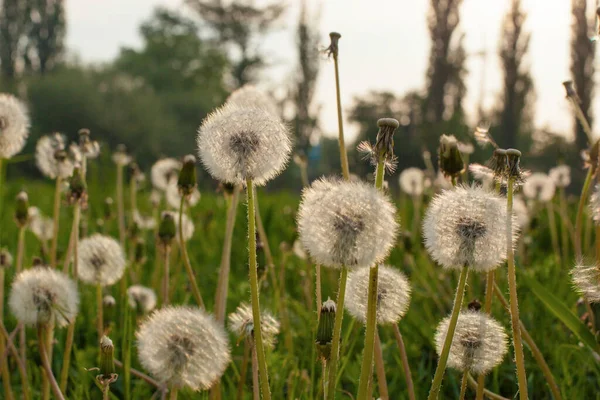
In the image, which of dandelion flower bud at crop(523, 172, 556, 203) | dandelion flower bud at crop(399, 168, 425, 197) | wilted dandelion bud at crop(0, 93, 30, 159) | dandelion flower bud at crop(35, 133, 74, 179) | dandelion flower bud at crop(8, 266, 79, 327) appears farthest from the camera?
dandelion flower bud at crop(523, 172, 556, 203)

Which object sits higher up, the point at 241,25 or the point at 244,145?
the point at 241,25

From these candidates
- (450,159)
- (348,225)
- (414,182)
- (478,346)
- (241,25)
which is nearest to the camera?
(348,225)

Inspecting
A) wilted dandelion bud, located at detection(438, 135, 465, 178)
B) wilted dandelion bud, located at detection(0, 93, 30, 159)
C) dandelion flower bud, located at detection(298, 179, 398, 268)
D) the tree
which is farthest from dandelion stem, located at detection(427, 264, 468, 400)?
the tree

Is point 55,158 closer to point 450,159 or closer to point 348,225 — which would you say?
point 450,159

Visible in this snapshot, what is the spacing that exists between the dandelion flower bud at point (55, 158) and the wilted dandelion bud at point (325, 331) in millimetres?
1329

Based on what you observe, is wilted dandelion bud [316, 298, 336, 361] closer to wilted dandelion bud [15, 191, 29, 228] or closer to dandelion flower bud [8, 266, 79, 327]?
dandelion flower bud [8, 266, 79, 327]

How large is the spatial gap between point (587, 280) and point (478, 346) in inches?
9.3

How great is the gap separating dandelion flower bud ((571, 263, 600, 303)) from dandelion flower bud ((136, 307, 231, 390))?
661 mm

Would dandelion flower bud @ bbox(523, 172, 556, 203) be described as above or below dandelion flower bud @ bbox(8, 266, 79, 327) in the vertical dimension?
above

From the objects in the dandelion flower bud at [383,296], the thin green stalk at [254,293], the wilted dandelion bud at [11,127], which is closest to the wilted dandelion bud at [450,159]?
the dandelion flower bud at [383,296]

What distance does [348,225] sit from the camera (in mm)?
1015

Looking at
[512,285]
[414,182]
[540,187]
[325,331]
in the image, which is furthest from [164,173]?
[512,285]

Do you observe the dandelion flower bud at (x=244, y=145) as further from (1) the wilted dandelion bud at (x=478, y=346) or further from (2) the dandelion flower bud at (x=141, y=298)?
(2) the dandelion flower bud at (x=141, y=298)

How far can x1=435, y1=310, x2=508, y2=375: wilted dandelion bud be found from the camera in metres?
1.25
